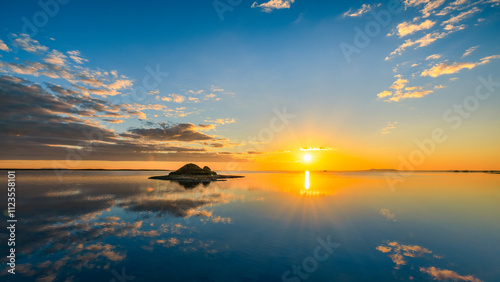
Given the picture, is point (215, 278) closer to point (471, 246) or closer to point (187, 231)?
point (187, 231)

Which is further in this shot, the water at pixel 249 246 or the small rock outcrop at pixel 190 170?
the small rock outcrop at pixel 190 170

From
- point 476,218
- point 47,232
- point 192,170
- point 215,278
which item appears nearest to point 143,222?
point 47,232

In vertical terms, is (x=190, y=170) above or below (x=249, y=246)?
below

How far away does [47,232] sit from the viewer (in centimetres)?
1770

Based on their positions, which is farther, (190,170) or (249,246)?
(190,170)

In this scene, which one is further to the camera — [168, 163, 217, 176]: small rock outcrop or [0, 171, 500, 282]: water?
[168, 163, 217, 176]: small rock outcrop

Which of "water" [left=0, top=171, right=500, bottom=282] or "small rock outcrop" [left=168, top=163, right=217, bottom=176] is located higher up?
"water" [left=0, top=171, right=500, bottom=282]

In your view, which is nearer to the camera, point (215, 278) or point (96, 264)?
point (215, 278)

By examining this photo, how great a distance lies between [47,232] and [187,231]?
1173cm

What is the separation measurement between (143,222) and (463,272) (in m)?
25.7

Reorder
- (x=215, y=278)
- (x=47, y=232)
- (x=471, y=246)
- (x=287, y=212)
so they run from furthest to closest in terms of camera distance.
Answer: (x=287, y=212), (x=47, y=232), (x=471, y=246), (x=215, y=278)

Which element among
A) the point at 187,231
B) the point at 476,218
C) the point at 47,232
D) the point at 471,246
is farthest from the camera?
the point at 476,218

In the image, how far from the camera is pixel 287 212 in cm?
2792

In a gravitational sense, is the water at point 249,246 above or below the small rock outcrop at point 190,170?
above
